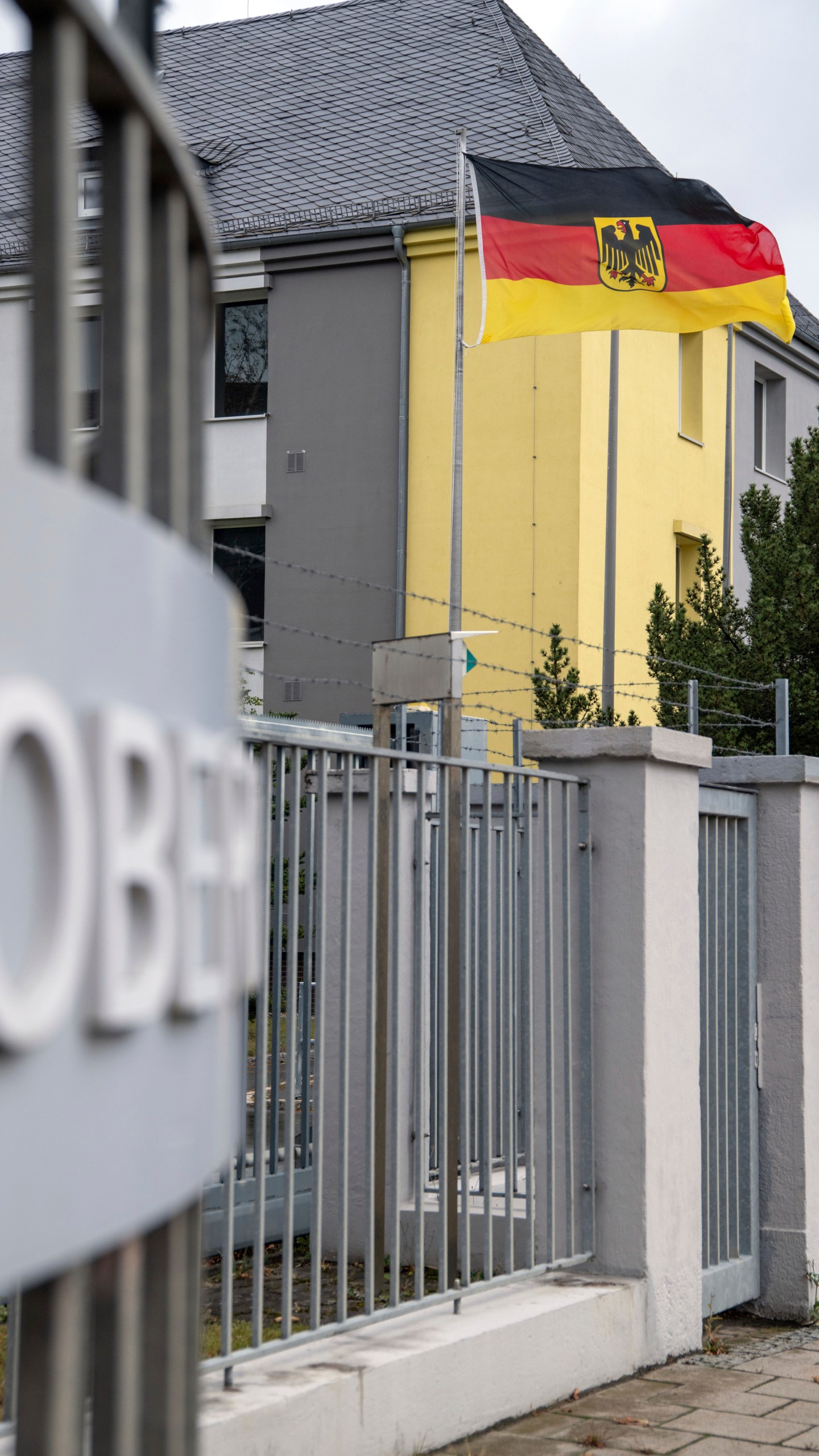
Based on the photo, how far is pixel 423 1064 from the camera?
5.28 metres

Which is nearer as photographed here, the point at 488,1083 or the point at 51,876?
the point at 51,876

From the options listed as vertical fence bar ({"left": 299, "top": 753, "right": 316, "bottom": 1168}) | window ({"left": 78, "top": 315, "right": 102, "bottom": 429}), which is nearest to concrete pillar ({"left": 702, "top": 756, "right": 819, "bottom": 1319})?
vertical fence bar ({"left": 299, "top": 753, "right": 316, "bottom": 1168})

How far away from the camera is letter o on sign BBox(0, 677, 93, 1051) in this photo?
139cm

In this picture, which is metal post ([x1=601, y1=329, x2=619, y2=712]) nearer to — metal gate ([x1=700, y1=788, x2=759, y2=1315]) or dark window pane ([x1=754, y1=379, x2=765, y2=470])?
dark window pane ([x1=754, y1=379, x2=765, y2=470])

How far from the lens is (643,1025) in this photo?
6062 mm

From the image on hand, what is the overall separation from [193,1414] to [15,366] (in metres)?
21.3

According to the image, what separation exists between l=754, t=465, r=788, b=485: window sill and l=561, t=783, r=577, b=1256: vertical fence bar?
844 inches

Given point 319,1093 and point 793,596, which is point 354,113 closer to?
point 793,596

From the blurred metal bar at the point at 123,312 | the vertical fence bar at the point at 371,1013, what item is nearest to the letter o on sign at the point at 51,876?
the blurred metal bar at the point at 123,312

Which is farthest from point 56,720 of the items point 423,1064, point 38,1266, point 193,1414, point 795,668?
point 795,668

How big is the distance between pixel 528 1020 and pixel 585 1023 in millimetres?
411

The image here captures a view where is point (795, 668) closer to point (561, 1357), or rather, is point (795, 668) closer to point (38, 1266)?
point (561, 1357)

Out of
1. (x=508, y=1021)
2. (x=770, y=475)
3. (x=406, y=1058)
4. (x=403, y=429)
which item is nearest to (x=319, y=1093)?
(x=508, y=1021)

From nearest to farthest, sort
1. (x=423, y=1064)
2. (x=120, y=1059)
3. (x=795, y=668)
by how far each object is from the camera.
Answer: (x=120, y=1059)
(x=423, y=1064)
(x=795, y=668)
